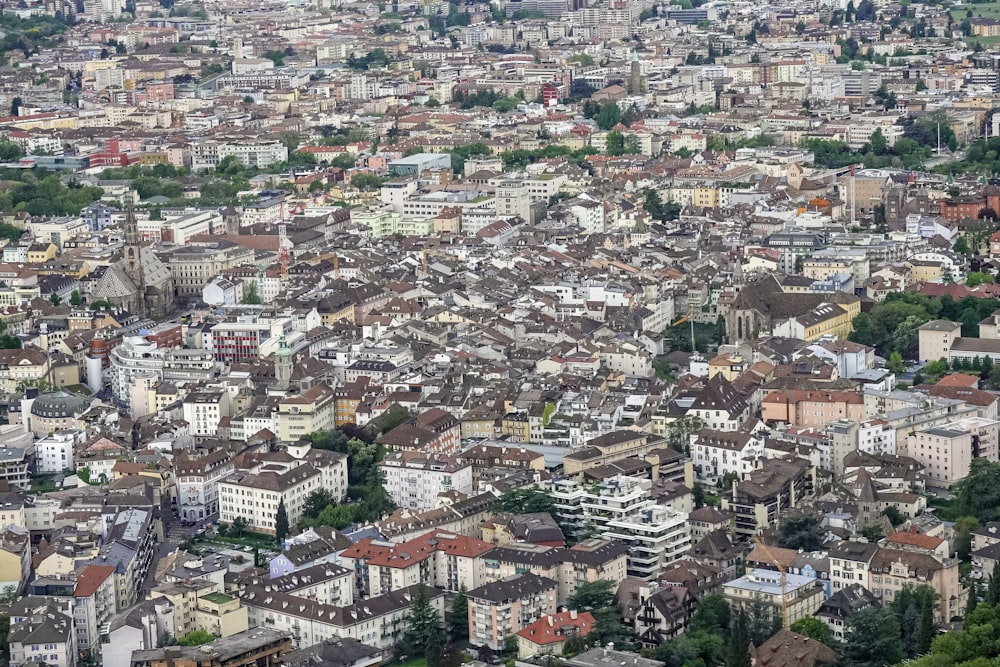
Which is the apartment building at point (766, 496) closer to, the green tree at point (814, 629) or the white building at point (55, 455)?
the green tree at point (814, 629)

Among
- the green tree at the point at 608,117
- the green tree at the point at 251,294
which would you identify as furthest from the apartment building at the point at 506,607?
the green tree at the point at 608,117

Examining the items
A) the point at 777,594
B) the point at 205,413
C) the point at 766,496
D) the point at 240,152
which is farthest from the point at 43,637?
the point at 240,152

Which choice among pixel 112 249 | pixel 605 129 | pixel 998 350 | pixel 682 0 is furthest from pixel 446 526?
pixel 682 0

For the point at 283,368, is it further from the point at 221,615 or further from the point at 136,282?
the point at 221,615

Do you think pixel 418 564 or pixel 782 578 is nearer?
pixel 782 578

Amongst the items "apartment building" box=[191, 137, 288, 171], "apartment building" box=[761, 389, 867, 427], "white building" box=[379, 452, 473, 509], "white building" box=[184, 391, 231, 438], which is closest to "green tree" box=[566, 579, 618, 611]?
"white building" box=[379, 452, 473, 509]
